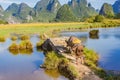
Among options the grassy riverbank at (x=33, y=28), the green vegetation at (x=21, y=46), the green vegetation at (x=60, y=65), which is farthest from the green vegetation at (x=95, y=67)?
the grassy riverbank at (x=33, y=28)

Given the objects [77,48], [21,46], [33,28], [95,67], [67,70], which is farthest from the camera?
[33,28]

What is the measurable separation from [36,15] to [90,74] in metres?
184

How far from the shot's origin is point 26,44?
32.6 meters

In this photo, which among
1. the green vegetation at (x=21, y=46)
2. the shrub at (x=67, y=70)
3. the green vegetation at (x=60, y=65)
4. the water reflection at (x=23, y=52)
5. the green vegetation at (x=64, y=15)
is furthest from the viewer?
the green vegetation at (x=64, y=15)

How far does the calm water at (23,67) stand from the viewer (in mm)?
18541

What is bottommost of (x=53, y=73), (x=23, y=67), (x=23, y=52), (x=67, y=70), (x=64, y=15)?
(x=64, y=15)

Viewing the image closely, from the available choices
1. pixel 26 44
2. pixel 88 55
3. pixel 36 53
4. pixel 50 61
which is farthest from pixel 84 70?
pixel 26 44

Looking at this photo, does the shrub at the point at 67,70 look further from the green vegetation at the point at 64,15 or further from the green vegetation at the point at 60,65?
the green vegetation at the point at 64,15

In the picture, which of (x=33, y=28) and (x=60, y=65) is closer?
(x=60, y=65)

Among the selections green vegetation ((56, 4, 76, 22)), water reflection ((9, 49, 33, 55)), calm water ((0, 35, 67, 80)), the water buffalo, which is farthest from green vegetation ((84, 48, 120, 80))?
green vegetation ((56, 4, 76, 22))

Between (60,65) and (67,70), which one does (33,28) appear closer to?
(60,65)

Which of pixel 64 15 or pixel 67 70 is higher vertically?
pixel 67 70

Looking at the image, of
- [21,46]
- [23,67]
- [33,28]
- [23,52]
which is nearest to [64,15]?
[33,28]

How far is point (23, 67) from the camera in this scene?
2186 cm
